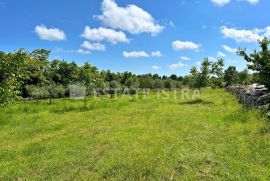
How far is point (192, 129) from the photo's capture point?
16453mm

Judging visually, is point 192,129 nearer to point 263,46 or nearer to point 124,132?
point 124,132

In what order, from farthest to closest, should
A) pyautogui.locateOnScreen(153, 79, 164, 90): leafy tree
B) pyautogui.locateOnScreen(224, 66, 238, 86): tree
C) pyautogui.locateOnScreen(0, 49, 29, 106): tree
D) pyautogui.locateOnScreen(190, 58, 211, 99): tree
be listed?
pyautogui.locateOnScreen(153, 79, 164, 90): leafy tree, pyautogui.locateOnScreen(224, 66, 238, 86): tree, pyautogui.locateOnScreen(190, 58, 211, 99): tree, pyautogui.locateOnScreen(0, 49, 29, 106): tree

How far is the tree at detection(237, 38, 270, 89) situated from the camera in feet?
78.4

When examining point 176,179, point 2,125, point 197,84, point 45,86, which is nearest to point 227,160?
point 176,179

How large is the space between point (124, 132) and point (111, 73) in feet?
286

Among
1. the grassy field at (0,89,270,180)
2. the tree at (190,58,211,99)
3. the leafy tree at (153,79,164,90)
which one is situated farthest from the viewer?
the leafy tree at (153,79,164,90)

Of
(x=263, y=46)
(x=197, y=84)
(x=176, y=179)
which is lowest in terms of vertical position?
(x=176, y=179)

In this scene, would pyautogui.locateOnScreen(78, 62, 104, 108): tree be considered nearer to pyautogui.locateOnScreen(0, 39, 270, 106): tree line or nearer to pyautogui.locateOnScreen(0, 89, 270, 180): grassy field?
pyautogui.locateOnScreen(0, 39, 270, 106): tree line

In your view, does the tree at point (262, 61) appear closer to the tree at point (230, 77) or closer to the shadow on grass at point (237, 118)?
the shadow on grass at point (237, 118)

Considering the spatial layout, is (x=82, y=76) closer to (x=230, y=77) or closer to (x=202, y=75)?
(x=202, y=75)

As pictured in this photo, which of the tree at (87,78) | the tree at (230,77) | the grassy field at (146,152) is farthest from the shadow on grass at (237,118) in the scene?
the tree at (230,77)

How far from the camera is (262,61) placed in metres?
25.3

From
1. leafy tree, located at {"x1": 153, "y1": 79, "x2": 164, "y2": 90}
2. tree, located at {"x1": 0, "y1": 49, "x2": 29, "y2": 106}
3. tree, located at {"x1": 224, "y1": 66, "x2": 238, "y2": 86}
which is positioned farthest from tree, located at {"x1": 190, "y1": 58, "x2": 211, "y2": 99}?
leafy tree, located at {"x1": 153, "y1": 79, "x2": 164, "y2": 90}

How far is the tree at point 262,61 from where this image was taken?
23902 mm
